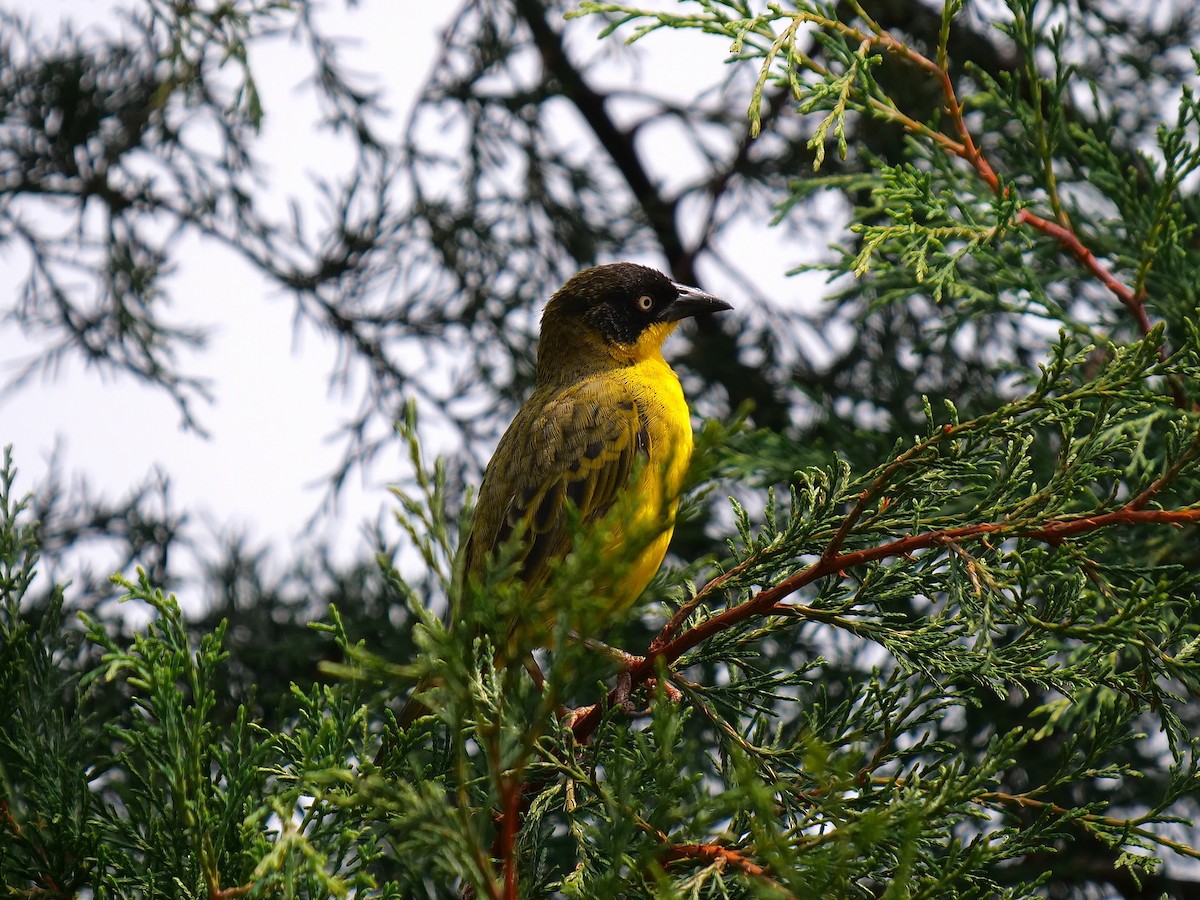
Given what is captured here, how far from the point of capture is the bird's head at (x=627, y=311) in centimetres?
513

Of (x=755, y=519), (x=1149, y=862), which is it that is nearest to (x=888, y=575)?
(x=1149, y=862)

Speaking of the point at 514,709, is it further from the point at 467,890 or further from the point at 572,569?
the point at 467,890

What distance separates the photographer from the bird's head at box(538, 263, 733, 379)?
5133mm

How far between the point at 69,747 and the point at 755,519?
127 inches

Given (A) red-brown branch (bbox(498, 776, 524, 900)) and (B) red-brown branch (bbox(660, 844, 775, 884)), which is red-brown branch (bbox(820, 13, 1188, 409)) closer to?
(B) red-brown branch (bbox(660, 844, 775, 884))

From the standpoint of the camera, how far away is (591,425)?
4398mm

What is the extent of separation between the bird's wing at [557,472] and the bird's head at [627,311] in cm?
61

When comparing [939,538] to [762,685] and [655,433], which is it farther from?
[655,433]

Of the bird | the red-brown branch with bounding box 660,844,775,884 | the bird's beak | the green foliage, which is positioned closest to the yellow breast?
the bird

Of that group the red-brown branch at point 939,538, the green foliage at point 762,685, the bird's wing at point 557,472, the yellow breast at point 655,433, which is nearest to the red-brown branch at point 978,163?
the green foliage at point 762,685

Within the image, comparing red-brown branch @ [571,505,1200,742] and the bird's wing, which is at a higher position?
the bird's wing

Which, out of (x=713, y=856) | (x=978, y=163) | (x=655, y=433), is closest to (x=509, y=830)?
(x=713, y=856)

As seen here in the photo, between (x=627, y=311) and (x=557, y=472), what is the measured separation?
3.74 ft

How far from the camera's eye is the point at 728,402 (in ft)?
19.3
